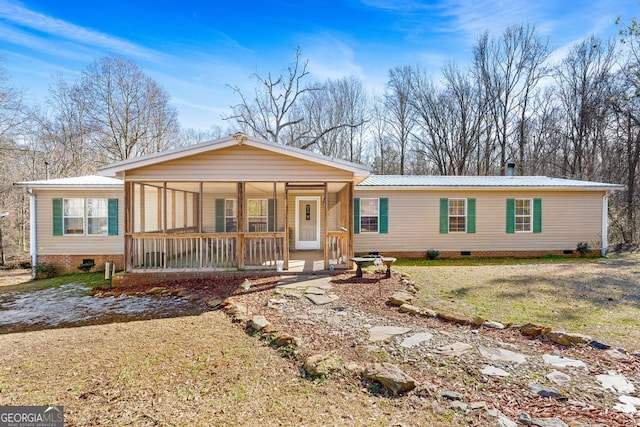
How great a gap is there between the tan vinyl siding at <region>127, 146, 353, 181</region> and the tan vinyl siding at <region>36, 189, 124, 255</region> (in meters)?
4.18

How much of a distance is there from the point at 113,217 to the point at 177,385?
9.86m

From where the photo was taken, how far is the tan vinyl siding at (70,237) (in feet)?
35.3

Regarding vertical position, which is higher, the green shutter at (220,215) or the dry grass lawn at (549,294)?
the green shutter at (220,215)

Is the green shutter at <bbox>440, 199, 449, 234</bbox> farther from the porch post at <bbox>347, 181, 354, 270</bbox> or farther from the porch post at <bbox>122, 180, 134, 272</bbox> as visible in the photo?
the porch post at <bbox>122, 180, 134, 272</bbox>

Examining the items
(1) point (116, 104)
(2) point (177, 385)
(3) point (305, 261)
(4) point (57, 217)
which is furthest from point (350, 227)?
(1) point (116, 104)

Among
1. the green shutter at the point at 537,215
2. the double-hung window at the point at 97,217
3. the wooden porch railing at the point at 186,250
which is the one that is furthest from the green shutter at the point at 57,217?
the green shutter at the point at 537,215

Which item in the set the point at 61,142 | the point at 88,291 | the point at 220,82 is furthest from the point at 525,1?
the point at 61,142

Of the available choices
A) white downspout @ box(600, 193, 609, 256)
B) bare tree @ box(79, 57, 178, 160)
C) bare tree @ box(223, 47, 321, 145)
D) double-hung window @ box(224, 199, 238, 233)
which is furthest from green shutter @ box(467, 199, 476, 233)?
bare tree @ box(79, 57, 178, 160)

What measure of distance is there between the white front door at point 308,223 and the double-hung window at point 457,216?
5.09 m

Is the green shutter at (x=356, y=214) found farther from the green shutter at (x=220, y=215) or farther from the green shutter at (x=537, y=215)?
the green shutter at (x=537, y=215)

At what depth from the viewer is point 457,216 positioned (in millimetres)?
11953

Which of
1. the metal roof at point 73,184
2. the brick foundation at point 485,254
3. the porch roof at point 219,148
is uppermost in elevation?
the porch roof at point 219,148

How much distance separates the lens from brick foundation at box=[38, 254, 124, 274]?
10.9m

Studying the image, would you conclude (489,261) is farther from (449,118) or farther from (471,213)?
(449,118)
